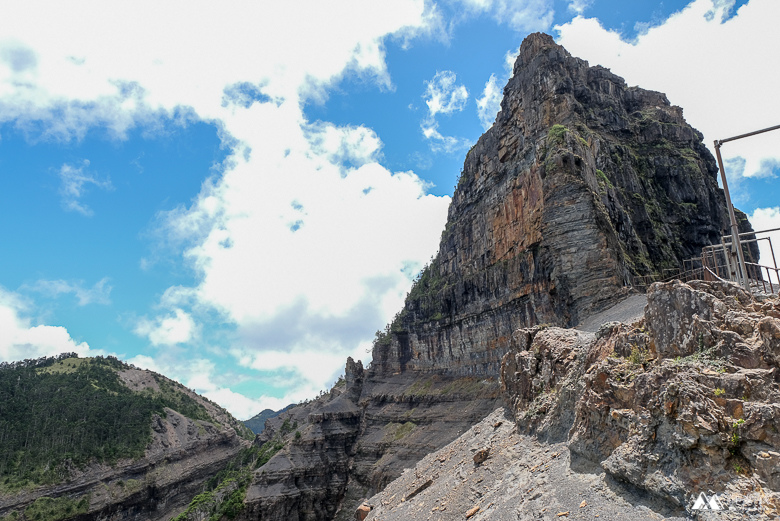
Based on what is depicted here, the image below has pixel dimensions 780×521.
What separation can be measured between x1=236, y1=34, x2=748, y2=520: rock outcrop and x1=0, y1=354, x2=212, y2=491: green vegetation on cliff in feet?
118

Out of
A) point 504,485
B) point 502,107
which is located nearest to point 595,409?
→ point 504,485

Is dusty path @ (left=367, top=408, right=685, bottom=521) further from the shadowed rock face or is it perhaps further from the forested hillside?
the forested hillside

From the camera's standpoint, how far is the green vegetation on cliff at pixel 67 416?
7531cm

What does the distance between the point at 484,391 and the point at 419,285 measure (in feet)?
113

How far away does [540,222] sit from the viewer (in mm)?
47625

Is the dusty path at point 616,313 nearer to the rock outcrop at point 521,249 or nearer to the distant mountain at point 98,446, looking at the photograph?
the rock outcrop at point 521,249

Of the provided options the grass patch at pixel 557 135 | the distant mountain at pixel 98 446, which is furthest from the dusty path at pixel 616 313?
the distant mountain at pixel 98 446

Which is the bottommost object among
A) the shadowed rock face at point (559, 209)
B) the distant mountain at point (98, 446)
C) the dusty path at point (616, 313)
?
the distant mountain at point (98, 446)

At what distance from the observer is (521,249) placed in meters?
52.6

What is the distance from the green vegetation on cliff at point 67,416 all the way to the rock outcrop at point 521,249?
3594 centimetres

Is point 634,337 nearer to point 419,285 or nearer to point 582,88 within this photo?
point 582,88

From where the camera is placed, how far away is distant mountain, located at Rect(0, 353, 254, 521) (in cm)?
7150

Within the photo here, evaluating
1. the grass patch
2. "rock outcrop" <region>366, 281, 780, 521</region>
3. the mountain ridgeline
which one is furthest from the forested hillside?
the grass patch

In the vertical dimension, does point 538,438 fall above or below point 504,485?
above
